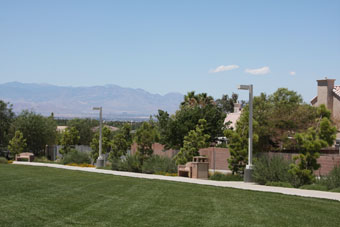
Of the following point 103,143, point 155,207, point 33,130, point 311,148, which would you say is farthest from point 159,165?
point 33,130

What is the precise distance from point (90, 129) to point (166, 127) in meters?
29.3

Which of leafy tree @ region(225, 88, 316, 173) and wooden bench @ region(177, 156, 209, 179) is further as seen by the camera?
leafy tree @ region(225, 88, 316, 173)

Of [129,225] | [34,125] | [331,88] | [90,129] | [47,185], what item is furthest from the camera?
[90,129]

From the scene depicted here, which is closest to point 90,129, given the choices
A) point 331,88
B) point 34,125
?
point 34,125

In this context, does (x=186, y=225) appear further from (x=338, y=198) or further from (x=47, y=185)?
(x=47, y=185)

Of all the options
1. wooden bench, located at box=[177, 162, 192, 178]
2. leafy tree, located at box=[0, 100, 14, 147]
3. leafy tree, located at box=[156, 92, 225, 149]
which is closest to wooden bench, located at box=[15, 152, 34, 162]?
leafy tree, located at box=[0, 100, 14, 147]

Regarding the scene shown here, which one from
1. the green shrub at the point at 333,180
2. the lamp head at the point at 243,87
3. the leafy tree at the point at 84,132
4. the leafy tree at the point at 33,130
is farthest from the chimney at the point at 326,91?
the leafy tree at the point at 84,132

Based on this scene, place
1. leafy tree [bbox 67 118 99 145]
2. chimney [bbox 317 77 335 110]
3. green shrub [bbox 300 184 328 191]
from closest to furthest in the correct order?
1. green shrub [bbox 300 184 328 191]
2. chimney [bbox 317 77 335 110]
3. leafy tree [bbox 67 118 99 145]

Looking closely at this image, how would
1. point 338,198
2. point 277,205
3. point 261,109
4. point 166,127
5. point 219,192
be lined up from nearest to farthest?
point 277,205 → point 338,198 → point 219,192 → point 261,109 → point 166,127

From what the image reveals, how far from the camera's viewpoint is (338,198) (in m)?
15.8

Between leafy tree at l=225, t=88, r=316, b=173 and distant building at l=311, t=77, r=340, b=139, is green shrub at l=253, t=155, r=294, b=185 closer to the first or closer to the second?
leafy tree at l=225, t=88, r=316, b=173

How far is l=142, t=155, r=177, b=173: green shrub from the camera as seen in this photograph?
28134mm

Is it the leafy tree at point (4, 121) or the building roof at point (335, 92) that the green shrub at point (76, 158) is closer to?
the leafy tree at point (4, 121)

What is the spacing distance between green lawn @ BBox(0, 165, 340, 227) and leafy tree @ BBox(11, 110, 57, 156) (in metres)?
37.4
